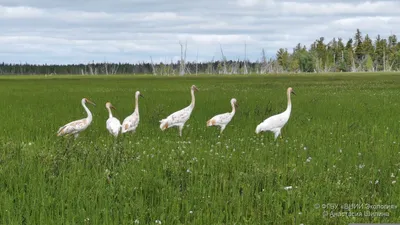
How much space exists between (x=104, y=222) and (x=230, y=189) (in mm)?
2287

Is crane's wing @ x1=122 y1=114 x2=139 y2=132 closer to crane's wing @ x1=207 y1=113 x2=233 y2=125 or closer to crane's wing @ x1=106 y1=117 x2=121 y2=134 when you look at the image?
crane's wing @ x1=106 y1=117 x2=121 y2=134

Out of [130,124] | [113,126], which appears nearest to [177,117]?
[130,124]

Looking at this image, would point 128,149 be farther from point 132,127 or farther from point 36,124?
point 36,124

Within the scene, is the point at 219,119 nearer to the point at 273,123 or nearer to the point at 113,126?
the point at 273,123

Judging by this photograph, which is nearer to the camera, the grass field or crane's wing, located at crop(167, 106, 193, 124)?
the grass field

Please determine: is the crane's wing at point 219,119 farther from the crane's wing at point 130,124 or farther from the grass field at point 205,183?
the crane's wing at point 130,124

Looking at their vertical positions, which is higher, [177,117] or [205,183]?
[177,117]

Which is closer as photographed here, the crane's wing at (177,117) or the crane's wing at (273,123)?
the crane's wing at (273,123)

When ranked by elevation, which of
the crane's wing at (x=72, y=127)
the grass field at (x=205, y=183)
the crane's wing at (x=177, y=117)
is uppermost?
the crane's wing at (x=177, y=117)

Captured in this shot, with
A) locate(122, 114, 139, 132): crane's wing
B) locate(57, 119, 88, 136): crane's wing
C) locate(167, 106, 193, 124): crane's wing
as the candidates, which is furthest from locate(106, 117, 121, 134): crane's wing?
locate(167, 106, 193, 124): crane's wing

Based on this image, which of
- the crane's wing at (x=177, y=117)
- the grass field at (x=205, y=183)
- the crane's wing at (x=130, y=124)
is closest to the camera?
the grass field at (x=205, y=183)

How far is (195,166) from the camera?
9.38m

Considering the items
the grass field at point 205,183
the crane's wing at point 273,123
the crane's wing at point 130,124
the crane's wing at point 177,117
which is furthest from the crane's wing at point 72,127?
the crane's wing at point 273,123

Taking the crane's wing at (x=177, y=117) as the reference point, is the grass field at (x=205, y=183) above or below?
below
